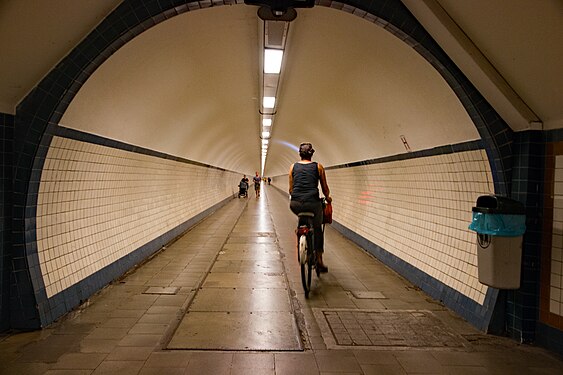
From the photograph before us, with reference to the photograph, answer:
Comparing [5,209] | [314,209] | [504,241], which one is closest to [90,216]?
[5,209]

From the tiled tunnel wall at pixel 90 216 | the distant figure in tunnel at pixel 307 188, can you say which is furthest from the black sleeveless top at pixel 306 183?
the tiled tunnel wall at pixel 90 216

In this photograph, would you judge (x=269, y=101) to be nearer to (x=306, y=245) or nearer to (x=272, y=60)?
(x=272, y=60)

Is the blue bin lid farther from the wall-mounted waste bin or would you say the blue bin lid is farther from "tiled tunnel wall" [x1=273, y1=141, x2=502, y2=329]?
"tiled tunnel wall" [x1=273, y1=141, x2=502, y2=329]

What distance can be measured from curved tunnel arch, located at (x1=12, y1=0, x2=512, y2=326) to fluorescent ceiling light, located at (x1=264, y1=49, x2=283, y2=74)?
195 centimetres

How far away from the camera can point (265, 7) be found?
3.48 metres

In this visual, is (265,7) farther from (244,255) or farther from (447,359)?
(244,255)

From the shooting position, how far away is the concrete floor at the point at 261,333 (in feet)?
10.3

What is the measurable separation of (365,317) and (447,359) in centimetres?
106

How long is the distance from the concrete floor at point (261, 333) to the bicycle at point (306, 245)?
252 mm

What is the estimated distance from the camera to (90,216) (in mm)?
4961

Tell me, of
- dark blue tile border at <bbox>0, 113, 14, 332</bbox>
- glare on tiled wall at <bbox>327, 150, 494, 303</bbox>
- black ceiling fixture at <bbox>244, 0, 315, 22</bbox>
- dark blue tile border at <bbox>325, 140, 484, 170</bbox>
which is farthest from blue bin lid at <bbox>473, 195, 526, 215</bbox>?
dark blue tile border at <bbox>0, 113, 14, 332</bbox>

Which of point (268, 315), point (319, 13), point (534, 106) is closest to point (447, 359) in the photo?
point (268, 315)

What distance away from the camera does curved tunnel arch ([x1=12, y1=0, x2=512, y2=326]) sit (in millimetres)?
3510

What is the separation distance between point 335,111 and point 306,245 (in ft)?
11.4
